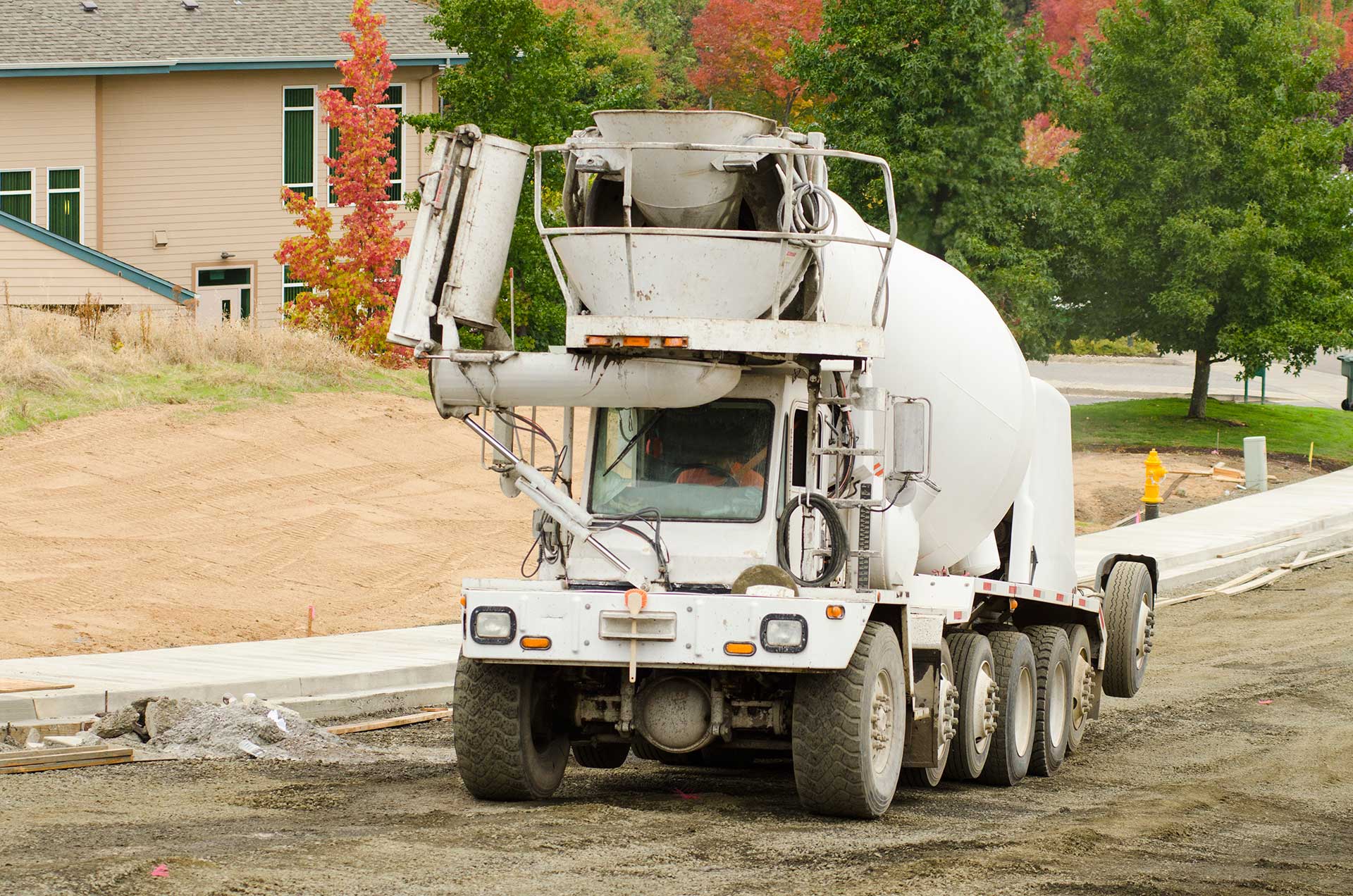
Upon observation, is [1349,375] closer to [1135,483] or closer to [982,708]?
[1135,483]

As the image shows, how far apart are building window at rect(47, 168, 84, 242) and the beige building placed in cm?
2

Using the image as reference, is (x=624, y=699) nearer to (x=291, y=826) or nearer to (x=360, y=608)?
(x=291, y=826)

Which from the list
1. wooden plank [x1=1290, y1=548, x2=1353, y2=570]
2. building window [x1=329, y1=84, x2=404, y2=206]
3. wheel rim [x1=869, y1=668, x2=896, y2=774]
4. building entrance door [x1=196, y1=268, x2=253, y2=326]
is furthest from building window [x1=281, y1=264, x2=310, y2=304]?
wheel rim [x1=869, y1=668, x2=896, y2=774]

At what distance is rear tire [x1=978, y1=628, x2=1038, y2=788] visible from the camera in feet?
41.3

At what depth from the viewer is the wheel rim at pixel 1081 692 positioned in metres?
14.3

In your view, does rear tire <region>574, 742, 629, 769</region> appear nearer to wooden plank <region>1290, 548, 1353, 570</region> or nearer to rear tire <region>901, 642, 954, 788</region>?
rear tire <region>901, 642, 954, 788</region>

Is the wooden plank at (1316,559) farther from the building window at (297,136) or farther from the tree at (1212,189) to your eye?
the building window at (297,136)

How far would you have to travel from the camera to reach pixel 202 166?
37.2 meters

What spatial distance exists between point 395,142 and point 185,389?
13.0m

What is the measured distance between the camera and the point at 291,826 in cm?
927

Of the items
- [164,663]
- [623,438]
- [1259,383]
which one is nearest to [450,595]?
[164,663]

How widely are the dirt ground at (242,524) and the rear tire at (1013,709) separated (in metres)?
7.82

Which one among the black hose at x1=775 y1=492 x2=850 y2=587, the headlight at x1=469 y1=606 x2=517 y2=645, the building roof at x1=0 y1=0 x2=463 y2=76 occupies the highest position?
the building roof at x1=0 y1=0 x2=463 y2=76

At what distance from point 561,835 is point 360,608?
35.5 ft
